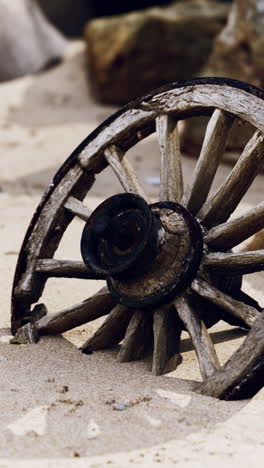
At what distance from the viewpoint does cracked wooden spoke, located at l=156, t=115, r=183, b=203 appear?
11.3 feet

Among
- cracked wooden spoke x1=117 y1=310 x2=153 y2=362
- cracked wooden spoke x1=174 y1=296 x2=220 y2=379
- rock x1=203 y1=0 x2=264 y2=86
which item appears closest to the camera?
cracked wooden spoke x1=174 y1=296 x2=220 y2=379

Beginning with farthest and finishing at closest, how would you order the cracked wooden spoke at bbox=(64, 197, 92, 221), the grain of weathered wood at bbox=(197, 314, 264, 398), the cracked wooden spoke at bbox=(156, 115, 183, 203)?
the cracked wooden spoke at bbox=(64, 197, 92, 221) → the cracked wooden spoke at bbox=(156, 115, 183, 203) → the grain of weathered wood at bbox=(197, 314, 264, 398)

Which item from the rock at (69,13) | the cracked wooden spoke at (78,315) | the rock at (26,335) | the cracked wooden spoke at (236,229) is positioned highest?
the rock at (69,13)

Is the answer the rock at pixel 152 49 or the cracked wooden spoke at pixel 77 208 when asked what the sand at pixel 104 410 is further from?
the rock at pixel 152 49

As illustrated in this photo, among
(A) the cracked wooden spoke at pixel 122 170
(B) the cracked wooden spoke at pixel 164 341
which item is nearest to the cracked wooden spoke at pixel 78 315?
(B) the cracked wooden spoke at pixel 164 341

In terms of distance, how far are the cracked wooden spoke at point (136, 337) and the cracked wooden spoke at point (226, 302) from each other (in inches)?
10.8

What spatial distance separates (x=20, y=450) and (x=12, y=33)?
8213 mm

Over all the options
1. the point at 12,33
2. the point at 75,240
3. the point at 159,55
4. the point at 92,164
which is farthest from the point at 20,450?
the point at 12,33

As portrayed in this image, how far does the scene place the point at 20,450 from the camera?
2600 mm

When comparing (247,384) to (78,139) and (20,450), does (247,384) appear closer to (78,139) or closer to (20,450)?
(20,450)

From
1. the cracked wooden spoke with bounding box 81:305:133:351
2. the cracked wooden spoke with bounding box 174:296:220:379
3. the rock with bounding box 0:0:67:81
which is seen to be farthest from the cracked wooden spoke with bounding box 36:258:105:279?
the rock with bounding box 0:0:67:81

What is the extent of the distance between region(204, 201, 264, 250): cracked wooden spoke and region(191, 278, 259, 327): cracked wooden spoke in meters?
0.19

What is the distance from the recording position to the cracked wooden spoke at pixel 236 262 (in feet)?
10.1

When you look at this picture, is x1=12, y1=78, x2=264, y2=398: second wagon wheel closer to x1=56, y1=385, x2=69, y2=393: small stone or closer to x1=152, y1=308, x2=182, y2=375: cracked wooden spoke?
x1=152, y1=308, x2=182, y2=375: cracked wooden spoke
